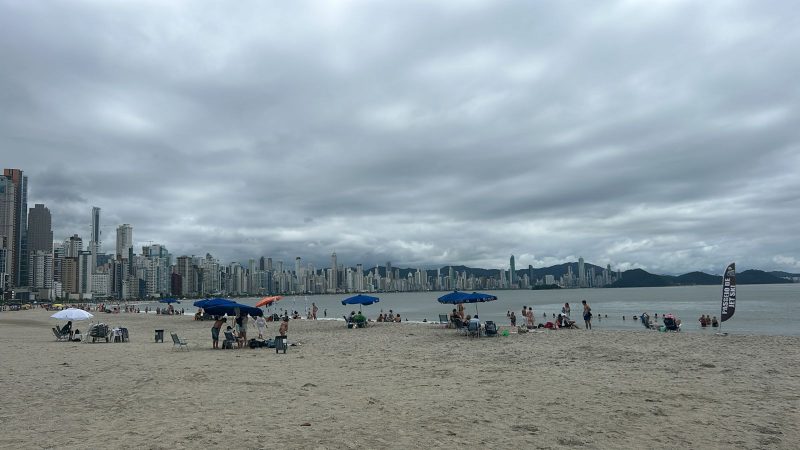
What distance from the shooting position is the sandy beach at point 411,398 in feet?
22.8

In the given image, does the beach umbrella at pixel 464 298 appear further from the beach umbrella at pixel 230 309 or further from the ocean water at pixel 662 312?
the beach umbrella at pixel 230 309

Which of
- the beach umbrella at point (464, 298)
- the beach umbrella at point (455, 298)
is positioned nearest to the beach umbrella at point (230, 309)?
the beach umbrella at point (464, 298)

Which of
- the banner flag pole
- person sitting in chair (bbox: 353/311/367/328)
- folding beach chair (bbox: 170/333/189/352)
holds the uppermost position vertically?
the banner flag pole

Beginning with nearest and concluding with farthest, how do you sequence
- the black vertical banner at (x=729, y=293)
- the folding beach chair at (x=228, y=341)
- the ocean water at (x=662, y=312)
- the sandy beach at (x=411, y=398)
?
the sandy beach at (x=411, y=398) < the folding beach chair at (x=228, y=341) < the black vertical banner at (x=729, y=293) < the ocean water at (x=662, y=312)

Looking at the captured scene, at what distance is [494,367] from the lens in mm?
13227

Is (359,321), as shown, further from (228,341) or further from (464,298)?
(228,341)

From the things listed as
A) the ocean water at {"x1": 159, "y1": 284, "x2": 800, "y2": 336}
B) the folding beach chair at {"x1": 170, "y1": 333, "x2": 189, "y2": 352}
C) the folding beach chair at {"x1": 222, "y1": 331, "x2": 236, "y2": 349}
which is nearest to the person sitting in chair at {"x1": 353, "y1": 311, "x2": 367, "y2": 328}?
the ocean water at {"x1": 159, "y1": 284, "x2": 800, "y2": 336}

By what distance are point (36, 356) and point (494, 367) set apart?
48.0ft

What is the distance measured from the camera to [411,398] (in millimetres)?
9531

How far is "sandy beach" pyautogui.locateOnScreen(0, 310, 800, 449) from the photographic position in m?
6.95

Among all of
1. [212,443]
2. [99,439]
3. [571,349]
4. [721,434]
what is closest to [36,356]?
[99,439]

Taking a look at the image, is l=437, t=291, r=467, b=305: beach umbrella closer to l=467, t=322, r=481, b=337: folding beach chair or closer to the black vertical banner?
l=467, t=322, r=481, b=337: folding beach chair

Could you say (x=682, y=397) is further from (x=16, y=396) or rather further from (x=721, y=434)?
(x=16, y=396)

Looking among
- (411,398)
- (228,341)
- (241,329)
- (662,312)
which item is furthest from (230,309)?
(662,312)
